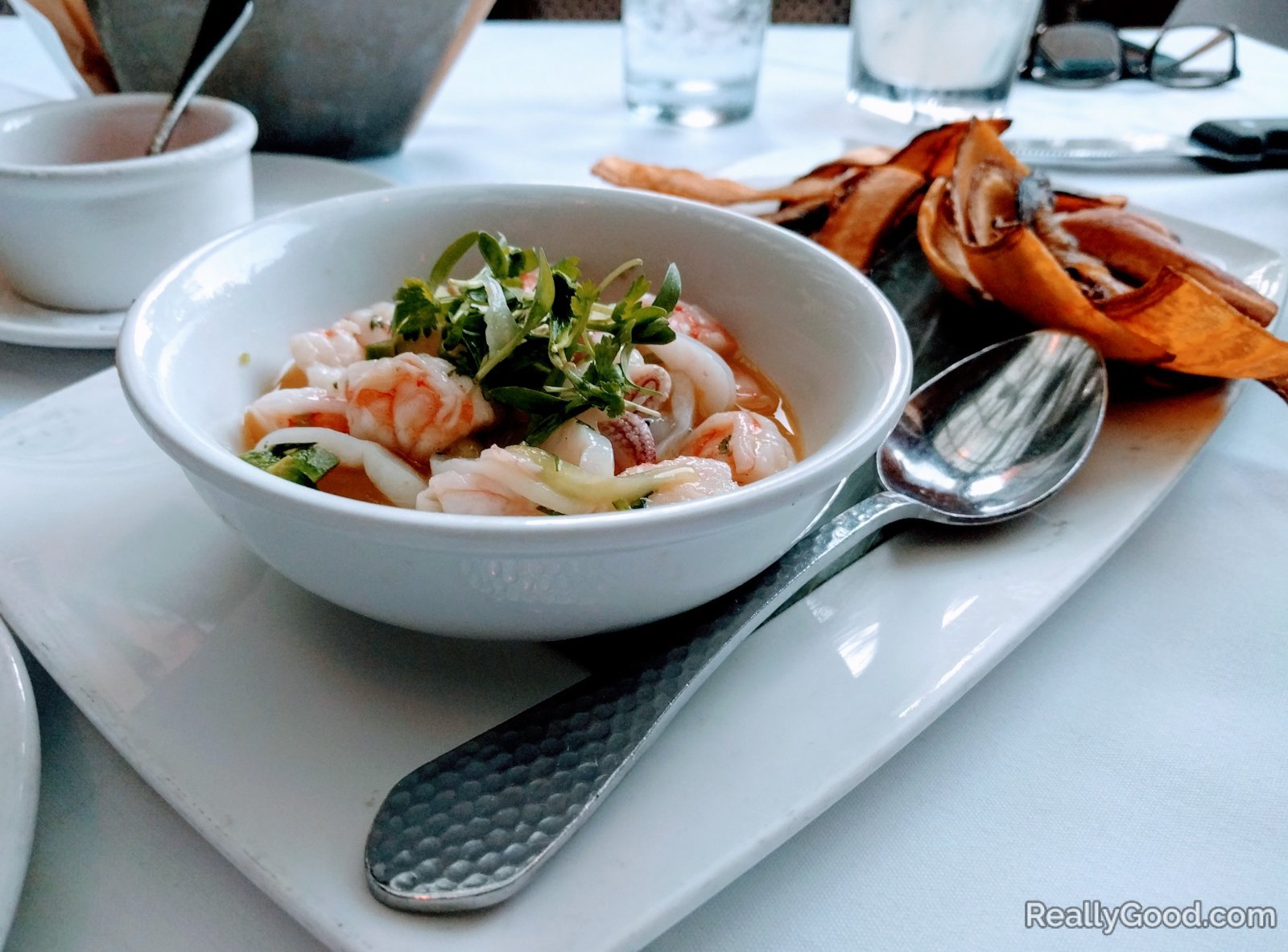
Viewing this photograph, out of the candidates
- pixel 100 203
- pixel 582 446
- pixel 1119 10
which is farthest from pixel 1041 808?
pixel 1119 10

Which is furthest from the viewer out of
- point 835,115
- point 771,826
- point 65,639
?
point 835,115

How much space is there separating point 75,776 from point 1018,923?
630mm

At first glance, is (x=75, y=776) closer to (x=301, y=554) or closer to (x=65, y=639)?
Answer: (x=65, y=639)

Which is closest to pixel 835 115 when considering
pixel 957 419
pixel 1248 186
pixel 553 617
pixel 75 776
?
pixel 1248 186

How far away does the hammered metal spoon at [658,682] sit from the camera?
0.56 m

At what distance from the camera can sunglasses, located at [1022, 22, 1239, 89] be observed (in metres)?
2.58

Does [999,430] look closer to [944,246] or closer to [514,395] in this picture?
[944,246]

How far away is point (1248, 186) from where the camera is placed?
6.21 ft

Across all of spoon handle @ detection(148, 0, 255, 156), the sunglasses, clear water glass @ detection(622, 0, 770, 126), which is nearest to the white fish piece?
spoon handle @ detection(148, 0, 255, 156)

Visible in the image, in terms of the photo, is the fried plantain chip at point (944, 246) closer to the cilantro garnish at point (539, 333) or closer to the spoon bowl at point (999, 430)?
the spoon bowl at point (999, 430)

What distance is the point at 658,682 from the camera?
68 cm

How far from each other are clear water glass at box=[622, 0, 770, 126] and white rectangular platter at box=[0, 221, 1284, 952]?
1.42 meters

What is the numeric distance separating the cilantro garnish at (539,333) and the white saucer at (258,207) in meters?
0.49

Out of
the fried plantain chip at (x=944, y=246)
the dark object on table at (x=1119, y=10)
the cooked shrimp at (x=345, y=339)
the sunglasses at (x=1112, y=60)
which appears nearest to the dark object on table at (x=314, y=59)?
the cooked shrimp at (x=345, y=339)
